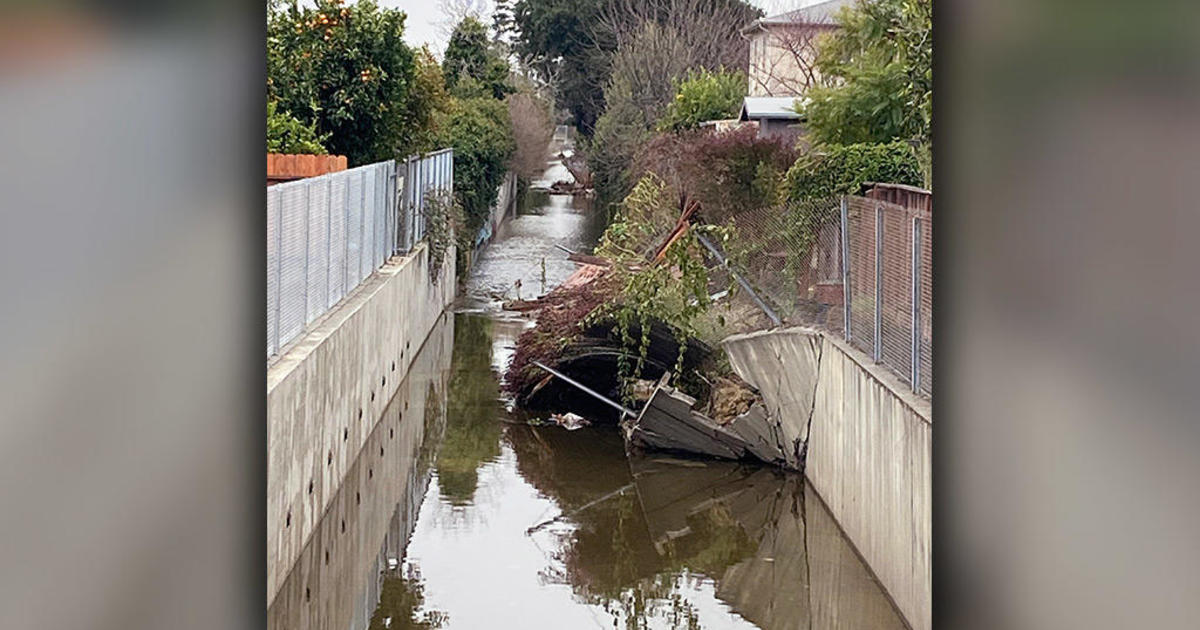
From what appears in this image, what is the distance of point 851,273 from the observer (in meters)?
11.2

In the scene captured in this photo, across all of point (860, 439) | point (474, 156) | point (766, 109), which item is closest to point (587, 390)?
point (860, 439)

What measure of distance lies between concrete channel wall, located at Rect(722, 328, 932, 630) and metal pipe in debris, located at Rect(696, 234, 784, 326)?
314 millimetres

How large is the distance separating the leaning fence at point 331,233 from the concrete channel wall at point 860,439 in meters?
3.55

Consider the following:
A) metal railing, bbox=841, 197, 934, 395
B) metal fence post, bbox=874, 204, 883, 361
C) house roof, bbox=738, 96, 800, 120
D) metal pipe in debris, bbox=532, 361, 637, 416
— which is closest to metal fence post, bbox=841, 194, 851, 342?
metal railing, bbox=841, 197, 934, 395

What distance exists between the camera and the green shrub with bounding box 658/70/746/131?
105ft

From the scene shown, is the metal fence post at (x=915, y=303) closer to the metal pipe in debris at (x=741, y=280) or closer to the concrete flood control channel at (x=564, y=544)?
the concrete flood control channel at (x=564, y=544)

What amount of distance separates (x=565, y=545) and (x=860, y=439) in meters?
2.14

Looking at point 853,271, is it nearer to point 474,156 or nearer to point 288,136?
point 288,136

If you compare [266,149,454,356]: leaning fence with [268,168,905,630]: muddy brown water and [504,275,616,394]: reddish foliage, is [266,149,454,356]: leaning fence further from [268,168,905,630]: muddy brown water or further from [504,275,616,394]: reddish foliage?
[504,275,616,394]: reddish foliage

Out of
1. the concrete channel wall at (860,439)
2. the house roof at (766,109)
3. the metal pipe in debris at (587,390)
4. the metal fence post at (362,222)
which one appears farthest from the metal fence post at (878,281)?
the house roof at (766,109)

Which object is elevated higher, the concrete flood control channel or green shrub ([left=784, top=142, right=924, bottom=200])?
green shrub ([left=784, top=142, right=924, bottom=200])

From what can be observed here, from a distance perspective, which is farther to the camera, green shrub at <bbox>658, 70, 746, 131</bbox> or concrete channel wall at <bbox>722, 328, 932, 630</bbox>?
green shrub at <bbox>658, 70, 746, 131</bbox>
